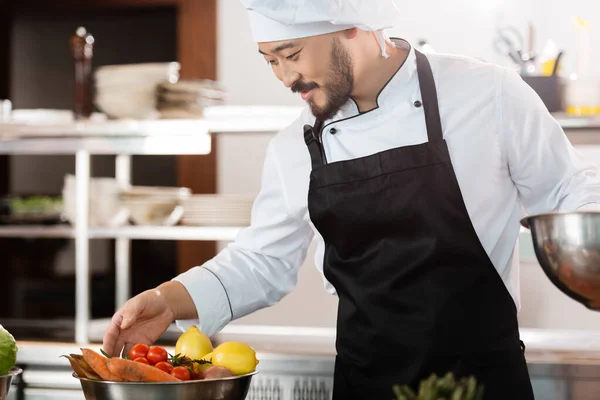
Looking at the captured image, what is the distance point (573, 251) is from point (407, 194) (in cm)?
59

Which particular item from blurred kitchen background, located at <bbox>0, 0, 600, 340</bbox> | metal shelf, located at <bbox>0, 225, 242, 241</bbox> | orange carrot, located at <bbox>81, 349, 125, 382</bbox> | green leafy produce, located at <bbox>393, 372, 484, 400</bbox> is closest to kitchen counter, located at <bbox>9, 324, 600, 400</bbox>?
blurred kitchen background, located at <bbox>0, 0, 600, 340</bbox>

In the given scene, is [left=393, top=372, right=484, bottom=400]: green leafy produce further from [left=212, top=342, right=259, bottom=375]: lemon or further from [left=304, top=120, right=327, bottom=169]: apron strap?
[left=304, top=120, right=327, bottom=169]: apron strap

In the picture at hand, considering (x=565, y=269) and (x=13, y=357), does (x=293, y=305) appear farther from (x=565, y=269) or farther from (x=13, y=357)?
(x=565, y=269)

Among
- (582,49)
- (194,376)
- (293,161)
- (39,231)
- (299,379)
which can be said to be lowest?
(299,379)

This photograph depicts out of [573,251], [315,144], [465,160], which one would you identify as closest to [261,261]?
[315,144]

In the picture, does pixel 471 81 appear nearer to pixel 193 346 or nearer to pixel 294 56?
pixel 294 56

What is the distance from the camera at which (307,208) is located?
6.59 feet

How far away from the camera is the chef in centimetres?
179

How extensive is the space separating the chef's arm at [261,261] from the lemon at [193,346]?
0.23 meters

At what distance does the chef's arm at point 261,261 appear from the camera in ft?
6.49

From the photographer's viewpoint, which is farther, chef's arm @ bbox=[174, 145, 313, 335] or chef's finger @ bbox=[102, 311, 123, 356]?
chef's arm @ bbox=[174, 145, 313, 335]

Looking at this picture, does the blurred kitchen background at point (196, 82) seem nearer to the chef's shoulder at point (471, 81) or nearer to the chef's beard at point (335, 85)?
the chef's shoulder at point (471, 81)

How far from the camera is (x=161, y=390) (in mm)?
1401

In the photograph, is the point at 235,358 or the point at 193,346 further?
the point at 193,346
